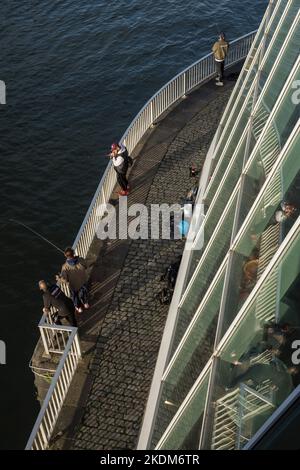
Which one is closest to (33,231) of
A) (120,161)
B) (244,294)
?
(120,161)

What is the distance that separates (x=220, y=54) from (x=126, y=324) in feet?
39.6

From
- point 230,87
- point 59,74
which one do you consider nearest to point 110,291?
point 230,87

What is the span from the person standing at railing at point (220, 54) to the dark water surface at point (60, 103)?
4.95 meters

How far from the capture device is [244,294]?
320 inches

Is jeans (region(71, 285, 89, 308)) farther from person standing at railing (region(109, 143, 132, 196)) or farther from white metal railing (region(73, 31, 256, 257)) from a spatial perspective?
person standing at railing (region(109, 143, 132, 196))

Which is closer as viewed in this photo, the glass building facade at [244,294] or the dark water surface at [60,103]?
the glass building facade at [244,294]

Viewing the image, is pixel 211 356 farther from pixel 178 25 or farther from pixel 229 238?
pixel 178 25

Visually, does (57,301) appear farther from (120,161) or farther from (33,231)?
(33,231)

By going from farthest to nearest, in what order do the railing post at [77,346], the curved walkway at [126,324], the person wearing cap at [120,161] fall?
1. the person wearing cap at [120,161]
2. the railing post at [77,346]
3. the curved walkway at [126,324]

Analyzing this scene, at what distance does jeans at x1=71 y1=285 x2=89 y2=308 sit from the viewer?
13.0 meters

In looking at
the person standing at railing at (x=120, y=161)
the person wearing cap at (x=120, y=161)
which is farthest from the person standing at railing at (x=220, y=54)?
the person wearing cap at (x=120, y=161)

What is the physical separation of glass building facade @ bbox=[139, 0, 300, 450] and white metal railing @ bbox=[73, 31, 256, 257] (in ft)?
10.8

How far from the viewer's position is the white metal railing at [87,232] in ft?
35.4

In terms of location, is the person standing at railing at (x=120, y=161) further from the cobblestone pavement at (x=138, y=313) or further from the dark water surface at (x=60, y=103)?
the dark water surface at (x=60, y=103)
